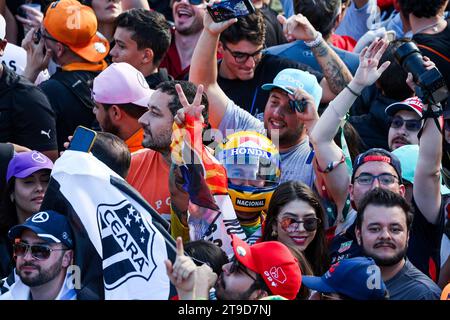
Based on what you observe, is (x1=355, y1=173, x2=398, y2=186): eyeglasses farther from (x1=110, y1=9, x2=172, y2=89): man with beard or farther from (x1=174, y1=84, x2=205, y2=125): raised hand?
(x1=110, y1=9, x2=172, y2=89): man with beard

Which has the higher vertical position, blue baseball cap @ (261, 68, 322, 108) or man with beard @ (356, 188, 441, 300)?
blue baseball cap @ (261, 68, 322, 108)

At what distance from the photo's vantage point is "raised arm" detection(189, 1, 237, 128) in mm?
7621

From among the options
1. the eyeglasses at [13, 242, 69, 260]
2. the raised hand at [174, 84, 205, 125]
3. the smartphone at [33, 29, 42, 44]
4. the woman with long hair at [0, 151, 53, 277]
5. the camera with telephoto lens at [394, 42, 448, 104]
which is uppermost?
the camera with telephoto lens at [394, 42, 448, 104]

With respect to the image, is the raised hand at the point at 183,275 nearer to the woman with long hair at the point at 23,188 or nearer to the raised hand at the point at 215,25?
the woman with long hair at the point at 23,188

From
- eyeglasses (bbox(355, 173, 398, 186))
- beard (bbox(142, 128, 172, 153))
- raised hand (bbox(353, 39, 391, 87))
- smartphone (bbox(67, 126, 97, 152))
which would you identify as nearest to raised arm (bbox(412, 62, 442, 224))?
eyeglasses (bbox(355, 173, 398, 186))

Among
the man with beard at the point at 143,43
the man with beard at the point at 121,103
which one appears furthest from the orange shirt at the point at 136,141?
the man with beard at the point at 143,43

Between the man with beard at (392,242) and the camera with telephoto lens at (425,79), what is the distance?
1.84ft

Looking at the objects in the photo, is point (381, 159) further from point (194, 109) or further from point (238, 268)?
point (238, 268)

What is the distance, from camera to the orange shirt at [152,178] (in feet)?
23.5

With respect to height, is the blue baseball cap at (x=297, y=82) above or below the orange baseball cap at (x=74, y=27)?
above

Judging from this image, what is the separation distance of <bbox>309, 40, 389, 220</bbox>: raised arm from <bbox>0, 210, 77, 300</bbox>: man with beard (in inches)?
64.1
